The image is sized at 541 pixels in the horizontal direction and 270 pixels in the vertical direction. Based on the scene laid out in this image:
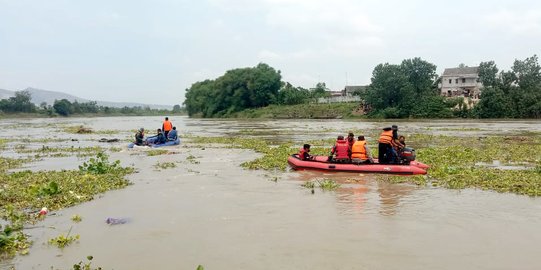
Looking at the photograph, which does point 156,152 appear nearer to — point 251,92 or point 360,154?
point 360,154

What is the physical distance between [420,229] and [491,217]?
183cm

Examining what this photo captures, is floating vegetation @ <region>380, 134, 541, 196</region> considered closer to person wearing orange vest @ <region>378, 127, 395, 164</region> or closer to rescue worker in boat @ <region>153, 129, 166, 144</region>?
person wearing orange vest @ <region>378, 127, 395, 164</region>

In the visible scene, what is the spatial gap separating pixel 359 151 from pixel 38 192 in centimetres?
921

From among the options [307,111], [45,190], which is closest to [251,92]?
[307,111]

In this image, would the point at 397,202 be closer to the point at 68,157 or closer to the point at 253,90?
the point at 68,157

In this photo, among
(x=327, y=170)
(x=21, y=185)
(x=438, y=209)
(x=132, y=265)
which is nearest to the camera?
(x=132, y=265)

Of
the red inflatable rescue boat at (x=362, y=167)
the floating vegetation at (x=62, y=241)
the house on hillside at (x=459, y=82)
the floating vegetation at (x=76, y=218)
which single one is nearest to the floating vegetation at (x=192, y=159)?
the red inflatable rescue boat at (x=362, y=167)

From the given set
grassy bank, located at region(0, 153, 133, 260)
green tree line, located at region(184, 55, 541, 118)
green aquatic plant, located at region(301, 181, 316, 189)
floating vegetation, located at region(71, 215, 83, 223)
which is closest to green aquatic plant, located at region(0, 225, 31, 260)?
grassy bank, located at region(0, 153, 133, 260)

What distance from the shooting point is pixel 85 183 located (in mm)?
12680

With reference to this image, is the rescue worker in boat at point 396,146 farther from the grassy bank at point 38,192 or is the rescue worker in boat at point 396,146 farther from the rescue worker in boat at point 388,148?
the grassy bank at point 38,192

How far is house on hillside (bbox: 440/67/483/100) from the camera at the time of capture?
7638cm

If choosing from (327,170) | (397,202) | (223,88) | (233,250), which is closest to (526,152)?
(327,170)

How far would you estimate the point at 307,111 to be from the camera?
81.6 meters

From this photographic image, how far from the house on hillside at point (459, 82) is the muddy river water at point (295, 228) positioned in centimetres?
6908
